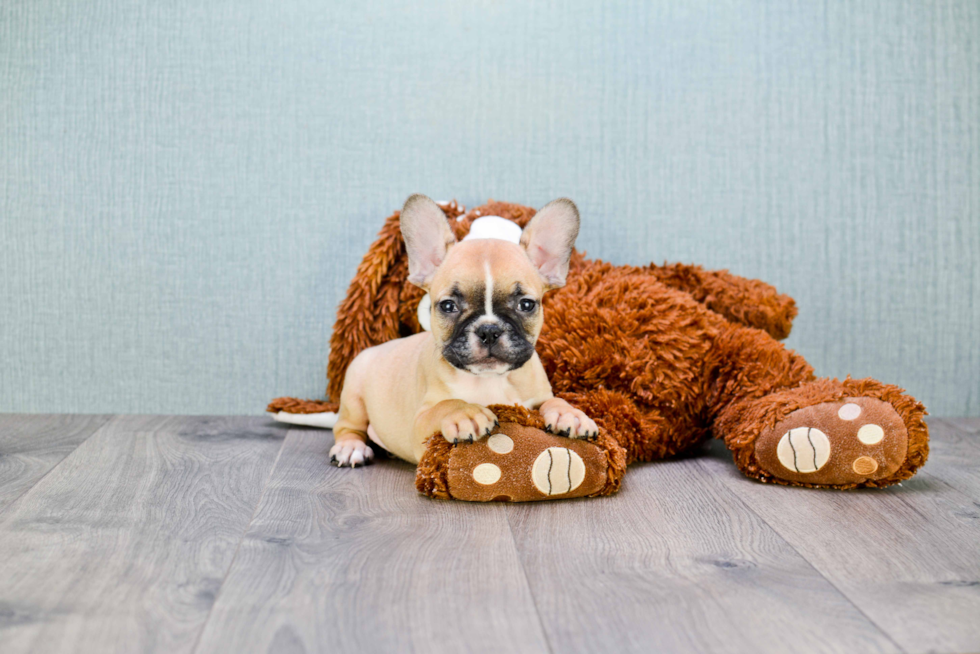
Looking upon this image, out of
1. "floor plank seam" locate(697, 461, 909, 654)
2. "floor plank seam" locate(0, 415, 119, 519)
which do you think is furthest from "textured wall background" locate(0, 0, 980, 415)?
"floor plank seam" locate(697, 461, 909, 654)

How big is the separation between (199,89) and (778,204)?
6.18 feet

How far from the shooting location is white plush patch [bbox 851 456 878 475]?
1.75 meters

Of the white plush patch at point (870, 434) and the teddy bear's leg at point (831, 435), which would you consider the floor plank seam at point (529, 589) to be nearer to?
the teddy bear's leg at point (831, 435)

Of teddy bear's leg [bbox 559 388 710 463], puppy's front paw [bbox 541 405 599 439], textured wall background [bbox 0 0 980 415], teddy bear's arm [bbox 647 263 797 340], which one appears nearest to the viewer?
puppy's front paw [bbox 541 405 599 439]

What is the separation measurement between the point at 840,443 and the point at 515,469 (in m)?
0.71

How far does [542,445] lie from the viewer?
1683 mm

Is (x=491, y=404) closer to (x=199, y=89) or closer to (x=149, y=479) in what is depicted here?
(x=149, y=479)

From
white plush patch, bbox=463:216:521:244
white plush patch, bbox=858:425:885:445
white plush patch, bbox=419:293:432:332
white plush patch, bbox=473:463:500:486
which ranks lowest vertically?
white plush patch, bbox=473:463:500:486

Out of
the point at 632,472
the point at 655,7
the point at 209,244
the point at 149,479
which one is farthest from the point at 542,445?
the point at 655,7

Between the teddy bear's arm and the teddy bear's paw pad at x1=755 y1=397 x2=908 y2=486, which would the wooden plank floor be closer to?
the teddy bear's paw pad at x1=755 y1=397 x2=908 y2=486

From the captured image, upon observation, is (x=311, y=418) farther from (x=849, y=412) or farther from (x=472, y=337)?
(x=849, y=412)

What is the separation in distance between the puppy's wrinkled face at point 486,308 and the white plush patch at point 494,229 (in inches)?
17.3

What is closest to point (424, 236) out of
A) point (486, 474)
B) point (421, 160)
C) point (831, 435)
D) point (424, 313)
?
point (424, 313)

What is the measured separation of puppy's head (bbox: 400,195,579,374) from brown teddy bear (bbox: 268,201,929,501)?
181mm
